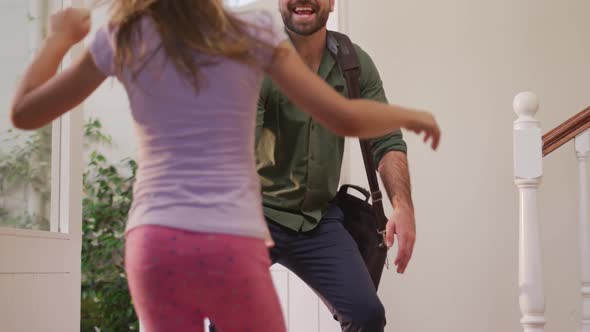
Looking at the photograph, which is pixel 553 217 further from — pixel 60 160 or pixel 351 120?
pixel 351 120

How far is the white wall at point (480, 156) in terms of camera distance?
3934mm

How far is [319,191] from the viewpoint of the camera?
7.68 feet

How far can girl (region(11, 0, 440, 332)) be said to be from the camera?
3.84 feet

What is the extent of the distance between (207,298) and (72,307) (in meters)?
2.27

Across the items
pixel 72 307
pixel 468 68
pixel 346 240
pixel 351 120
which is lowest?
pixel 72 307

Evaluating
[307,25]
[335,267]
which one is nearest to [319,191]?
[335,267]

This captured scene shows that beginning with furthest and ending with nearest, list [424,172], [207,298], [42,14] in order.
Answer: [424,172], [42,14], [207,298]

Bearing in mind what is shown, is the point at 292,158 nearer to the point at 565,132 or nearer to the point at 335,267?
the point at 335,267

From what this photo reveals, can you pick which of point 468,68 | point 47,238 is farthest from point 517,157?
point 47,238

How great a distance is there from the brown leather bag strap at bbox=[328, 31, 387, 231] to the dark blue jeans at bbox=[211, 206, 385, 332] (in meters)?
0.14

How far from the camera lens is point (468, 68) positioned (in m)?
4.15

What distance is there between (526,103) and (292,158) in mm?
982

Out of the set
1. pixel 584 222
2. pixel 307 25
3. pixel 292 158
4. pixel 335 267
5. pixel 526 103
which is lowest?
pixel 335 267

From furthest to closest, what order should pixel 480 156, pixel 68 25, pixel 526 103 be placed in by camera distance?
1. pixel 480 156
2. pixel 526 103
3. pixel 68 25
